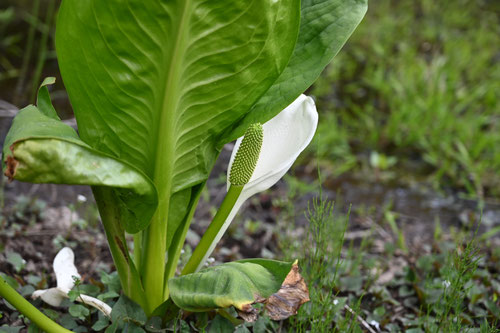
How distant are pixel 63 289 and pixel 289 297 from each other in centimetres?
53

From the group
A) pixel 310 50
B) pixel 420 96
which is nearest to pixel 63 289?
pixel 310 50

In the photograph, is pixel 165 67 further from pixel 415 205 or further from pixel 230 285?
pixel 415 205

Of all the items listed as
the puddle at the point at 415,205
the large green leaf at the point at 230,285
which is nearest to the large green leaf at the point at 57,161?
the large green leaf at the point at 230,285

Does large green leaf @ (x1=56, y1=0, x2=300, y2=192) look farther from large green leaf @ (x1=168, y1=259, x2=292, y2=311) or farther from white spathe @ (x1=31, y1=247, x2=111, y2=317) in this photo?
white spathe @ (x1=31, y1=247, x2=111, y2=317)

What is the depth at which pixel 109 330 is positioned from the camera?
1.13 metres

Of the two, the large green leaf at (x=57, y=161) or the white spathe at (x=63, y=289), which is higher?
the large green leaf at (x=57, y=161)

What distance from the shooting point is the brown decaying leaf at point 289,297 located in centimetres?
102

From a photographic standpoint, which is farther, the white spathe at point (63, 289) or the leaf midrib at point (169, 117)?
the white spathe at point (63, 289)

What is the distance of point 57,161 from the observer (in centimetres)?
85

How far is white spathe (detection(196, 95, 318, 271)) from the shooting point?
3.84 ft

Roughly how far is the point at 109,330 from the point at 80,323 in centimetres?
19

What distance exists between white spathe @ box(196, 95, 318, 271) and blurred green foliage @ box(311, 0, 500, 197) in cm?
90

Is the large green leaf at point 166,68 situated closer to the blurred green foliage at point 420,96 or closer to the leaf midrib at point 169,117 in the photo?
the leaf midrib at point 169,117

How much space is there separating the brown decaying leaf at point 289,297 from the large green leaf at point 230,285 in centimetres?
3
